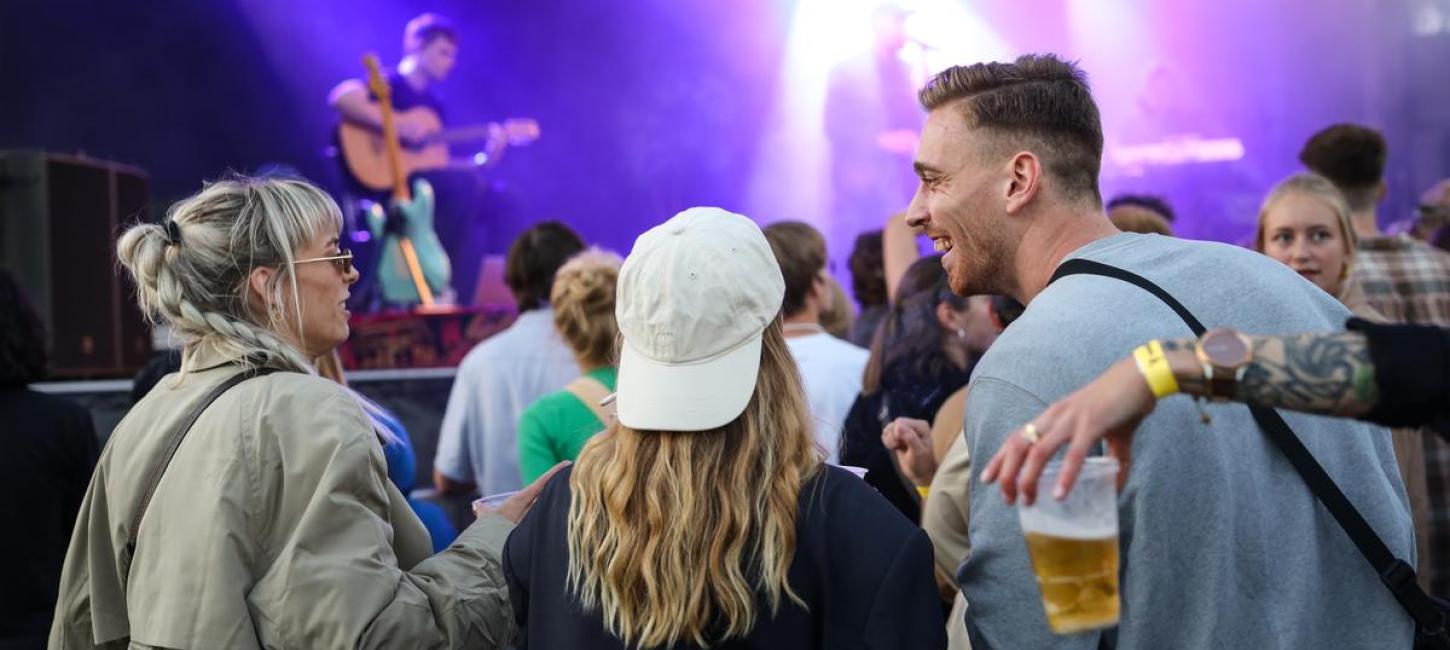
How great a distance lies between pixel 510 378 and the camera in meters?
4.06

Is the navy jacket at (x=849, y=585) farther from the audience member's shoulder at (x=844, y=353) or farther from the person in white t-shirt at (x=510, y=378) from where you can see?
the person in white t-shirt at (x=510, y=378)

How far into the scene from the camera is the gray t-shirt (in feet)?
5.17

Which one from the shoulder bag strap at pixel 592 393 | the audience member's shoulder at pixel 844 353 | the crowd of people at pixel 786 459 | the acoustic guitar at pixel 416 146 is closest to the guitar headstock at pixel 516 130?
the acoustic guitar at pixel 416 146

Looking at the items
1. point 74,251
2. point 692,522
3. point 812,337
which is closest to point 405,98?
point 74,251

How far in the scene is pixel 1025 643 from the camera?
1.56m

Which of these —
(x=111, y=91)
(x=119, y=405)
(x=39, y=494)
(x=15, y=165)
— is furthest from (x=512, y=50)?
(x=39, y=494)

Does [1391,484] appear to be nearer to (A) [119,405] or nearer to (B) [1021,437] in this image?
(B) [1021,437]

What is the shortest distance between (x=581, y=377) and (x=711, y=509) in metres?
1.82

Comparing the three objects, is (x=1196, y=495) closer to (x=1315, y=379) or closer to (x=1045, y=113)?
(x=1315, y=379)

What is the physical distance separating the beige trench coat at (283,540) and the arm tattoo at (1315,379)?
48.2 inches

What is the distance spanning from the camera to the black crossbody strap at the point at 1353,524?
1593mm

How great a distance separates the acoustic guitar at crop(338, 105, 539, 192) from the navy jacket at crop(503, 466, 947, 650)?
27.9 ft

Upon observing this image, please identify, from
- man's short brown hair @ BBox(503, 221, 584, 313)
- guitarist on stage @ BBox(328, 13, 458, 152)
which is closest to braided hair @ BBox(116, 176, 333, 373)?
man's short brown hair @ BBox(503, 221, 584, 313)

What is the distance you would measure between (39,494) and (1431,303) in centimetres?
380
